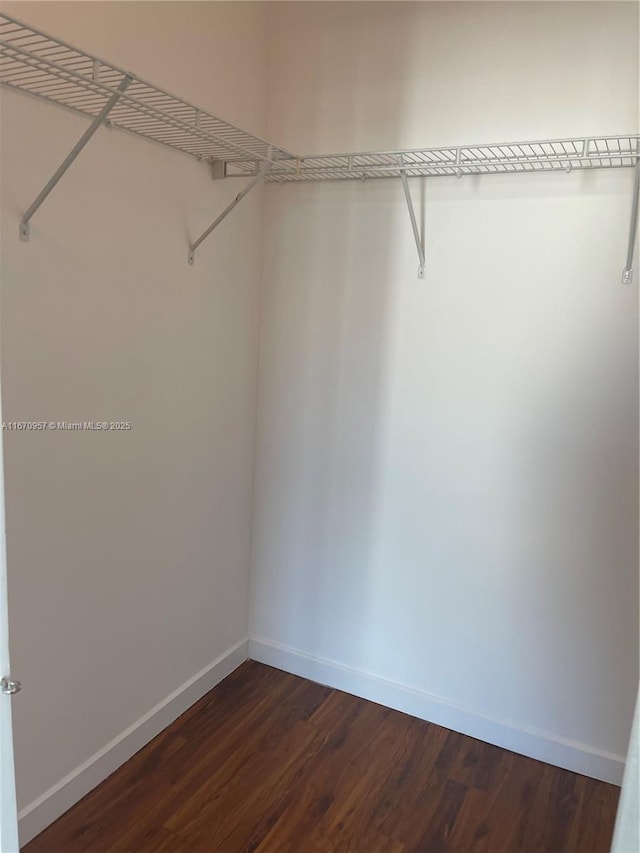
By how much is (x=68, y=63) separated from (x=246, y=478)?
141 centimetres

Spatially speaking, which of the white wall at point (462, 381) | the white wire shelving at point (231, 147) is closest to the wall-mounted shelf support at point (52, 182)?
the white wire shelving at point (231, 147)

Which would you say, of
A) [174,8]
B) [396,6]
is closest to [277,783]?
[174,8]

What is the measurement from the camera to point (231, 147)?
5.42 feet

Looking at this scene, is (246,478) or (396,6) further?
(246,478)

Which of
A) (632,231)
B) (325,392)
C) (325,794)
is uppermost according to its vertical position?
(632,231)

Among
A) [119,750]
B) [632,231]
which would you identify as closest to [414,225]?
[632,231]

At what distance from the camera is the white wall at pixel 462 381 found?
182 centimetres

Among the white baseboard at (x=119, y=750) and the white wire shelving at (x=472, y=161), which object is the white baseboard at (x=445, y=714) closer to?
the white baseboard at (x=119, y=750)

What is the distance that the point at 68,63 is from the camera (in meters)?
1.48

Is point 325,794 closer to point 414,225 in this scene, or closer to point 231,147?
point 414,225

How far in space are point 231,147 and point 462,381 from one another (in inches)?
37.3

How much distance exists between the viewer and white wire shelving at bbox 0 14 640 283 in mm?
1392

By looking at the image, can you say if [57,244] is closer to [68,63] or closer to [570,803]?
[68,63]

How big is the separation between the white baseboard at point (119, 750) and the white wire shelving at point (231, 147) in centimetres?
142
